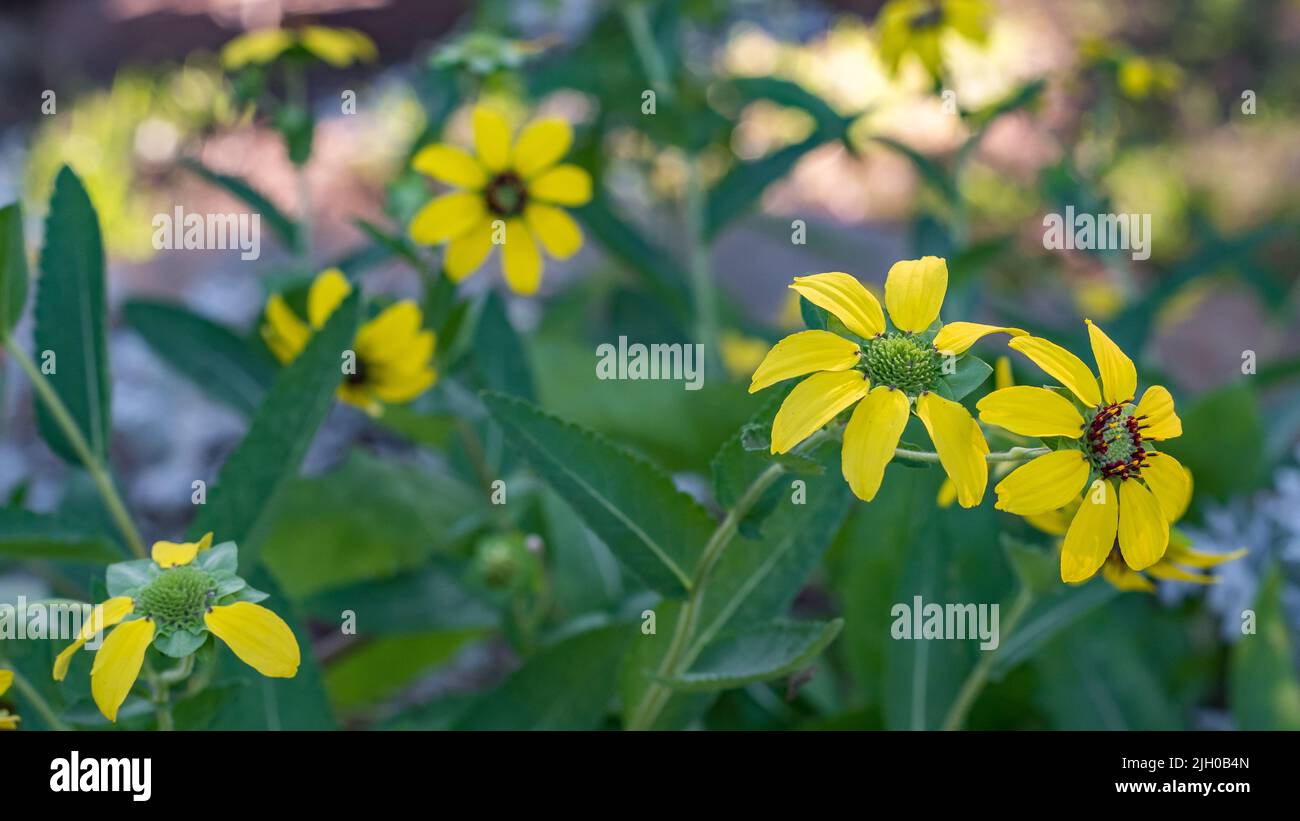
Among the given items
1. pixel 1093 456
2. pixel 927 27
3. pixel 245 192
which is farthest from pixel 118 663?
pixel 927 27

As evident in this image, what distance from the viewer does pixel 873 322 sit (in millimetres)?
567

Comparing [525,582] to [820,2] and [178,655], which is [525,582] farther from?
[820,2]

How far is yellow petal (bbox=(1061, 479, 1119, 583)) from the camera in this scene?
1.77 feet

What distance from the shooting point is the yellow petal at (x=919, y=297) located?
0.57 metres

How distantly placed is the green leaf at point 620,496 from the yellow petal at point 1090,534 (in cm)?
21

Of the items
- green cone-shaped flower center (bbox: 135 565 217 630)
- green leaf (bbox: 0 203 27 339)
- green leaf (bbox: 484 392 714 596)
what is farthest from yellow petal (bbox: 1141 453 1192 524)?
green leaf (bbox: 0 203 27 339)

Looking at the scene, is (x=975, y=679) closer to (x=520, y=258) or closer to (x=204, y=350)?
(x=520, y=258)

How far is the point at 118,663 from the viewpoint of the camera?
56cm

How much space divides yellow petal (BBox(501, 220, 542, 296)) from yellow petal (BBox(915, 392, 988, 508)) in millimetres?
377

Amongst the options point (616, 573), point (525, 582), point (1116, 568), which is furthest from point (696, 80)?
point (1116, 568)

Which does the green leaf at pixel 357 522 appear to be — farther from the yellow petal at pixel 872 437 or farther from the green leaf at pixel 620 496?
the yellow petal at pixel 872 437

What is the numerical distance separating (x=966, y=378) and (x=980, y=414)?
34 millimetres

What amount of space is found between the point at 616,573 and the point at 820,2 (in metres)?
3.56

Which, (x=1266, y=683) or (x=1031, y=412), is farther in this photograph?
(x=1266, y=683)
